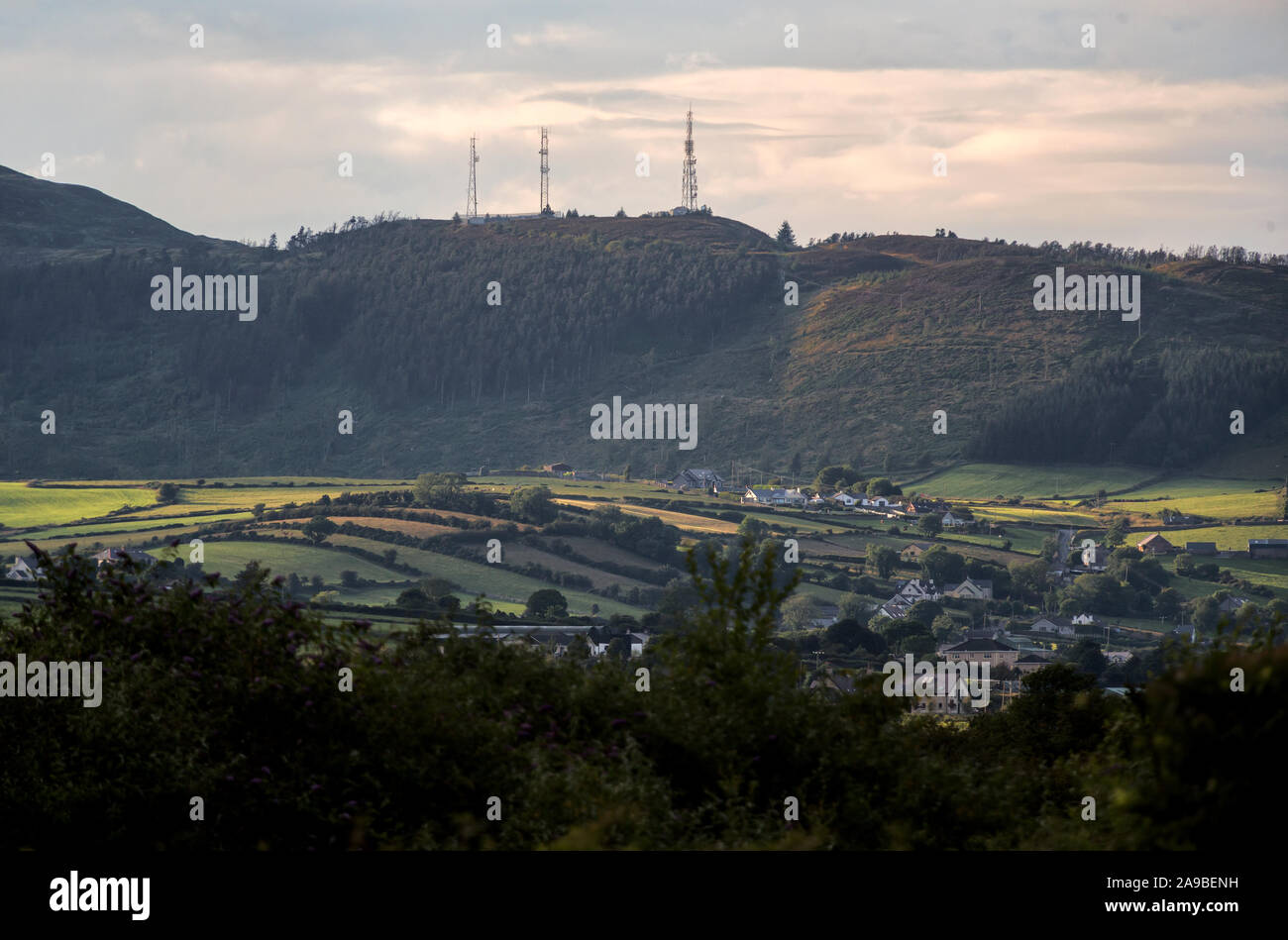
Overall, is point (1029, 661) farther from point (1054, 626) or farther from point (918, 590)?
point (918, 590)

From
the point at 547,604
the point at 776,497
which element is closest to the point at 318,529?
the point at 547,604

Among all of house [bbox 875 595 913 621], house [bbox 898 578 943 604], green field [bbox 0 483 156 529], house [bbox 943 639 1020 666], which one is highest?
green field [bbox 0 483 156 529]

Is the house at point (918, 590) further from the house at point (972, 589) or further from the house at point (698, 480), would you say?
the house at point (698, 480)

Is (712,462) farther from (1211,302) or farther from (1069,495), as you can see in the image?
(1211,302)

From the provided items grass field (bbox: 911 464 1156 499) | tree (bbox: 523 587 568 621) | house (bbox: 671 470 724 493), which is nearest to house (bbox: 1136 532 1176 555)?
grass field (bbox: 911 464 1156 499)

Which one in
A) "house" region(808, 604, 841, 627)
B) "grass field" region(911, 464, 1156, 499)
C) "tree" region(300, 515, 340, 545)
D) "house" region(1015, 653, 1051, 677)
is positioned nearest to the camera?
"house" region(1015, 653, 1051, 677)

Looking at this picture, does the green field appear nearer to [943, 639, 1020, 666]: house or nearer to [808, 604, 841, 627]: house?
[808, 604, 841, 627]: house
